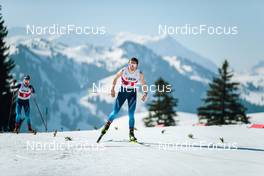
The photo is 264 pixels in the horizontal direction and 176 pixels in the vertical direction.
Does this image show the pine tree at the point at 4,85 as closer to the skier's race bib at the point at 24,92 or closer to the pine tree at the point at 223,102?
the skier's race bib at the point at 24,92

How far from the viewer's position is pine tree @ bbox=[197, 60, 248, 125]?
56656 mm

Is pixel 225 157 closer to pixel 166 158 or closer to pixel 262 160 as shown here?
pixel 262 160

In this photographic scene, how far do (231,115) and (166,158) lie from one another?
49.8 metres

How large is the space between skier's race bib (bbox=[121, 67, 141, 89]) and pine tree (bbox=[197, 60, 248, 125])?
45105 millimetres

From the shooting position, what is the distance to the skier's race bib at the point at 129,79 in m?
12.1

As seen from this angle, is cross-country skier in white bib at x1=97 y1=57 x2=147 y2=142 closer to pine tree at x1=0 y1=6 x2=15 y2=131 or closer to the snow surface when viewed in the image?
the snow surface

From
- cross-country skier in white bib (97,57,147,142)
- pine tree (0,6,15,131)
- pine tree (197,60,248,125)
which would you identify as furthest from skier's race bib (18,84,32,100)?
pine tree (197,60,248,125)

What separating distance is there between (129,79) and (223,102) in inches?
1854

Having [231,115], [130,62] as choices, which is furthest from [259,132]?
[231,115]

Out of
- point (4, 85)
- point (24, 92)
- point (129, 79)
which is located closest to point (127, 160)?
point (129, 79)

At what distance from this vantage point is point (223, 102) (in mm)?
57406

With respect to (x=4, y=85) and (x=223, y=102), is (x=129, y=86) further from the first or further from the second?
(x=223, y=102)

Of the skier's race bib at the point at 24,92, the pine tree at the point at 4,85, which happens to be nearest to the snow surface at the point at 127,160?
the skier's race bib at the point at 24,92

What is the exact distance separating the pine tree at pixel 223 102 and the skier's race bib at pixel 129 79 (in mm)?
45105
